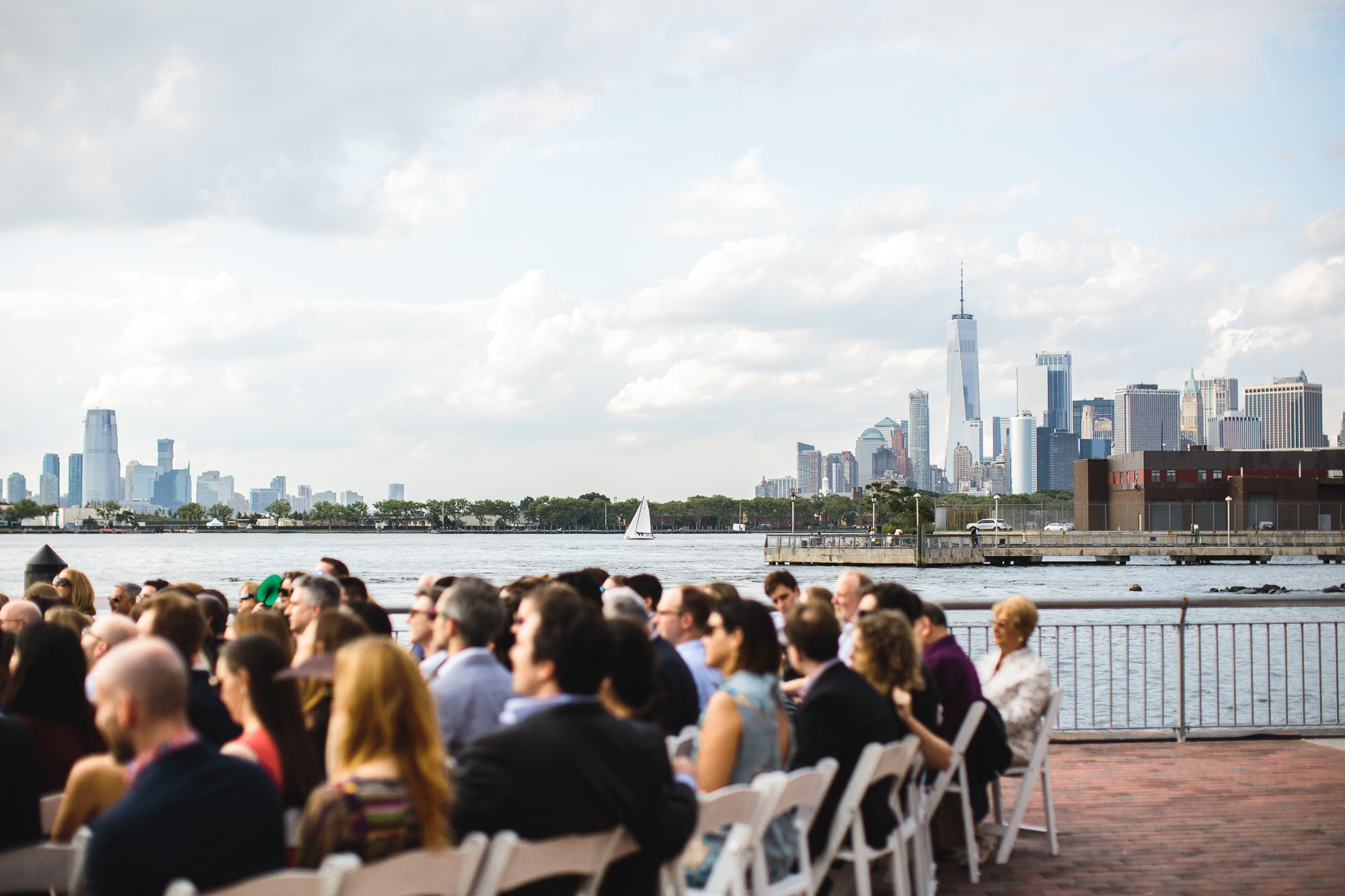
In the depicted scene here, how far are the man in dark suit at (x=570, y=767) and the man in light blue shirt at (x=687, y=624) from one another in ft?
7.07

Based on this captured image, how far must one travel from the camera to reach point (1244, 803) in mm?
7770

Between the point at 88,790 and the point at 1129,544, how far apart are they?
3997 inches

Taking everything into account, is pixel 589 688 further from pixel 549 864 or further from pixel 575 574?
pixel 575 574

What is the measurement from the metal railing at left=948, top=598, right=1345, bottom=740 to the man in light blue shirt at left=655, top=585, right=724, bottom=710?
395cm

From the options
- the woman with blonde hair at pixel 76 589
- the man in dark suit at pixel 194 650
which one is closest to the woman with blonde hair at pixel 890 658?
the man in dark suit at pixel 194 650

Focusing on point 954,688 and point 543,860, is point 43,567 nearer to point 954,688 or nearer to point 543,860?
point 954,688

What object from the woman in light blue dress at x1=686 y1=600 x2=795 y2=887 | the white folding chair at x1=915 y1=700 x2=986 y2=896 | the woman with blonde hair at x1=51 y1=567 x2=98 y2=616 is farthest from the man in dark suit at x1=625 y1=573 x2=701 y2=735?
the woman with blonde hair at x1=51 y1=567 x2=98 y2=616

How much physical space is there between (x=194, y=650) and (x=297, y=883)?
8.17 feet

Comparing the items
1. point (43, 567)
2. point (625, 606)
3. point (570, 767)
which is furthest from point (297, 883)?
point (43, 567)

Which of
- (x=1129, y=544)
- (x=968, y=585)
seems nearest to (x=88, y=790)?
(x=968, y=585)

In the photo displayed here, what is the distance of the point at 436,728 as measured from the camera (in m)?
3.06

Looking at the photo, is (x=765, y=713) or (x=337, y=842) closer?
(x=337, y=842)

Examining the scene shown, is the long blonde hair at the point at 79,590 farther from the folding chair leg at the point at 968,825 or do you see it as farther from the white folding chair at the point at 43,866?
the folding chair leg at the point at 968,825

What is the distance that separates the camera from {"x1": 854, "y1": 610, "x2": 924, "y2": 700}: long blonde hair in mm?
5008
